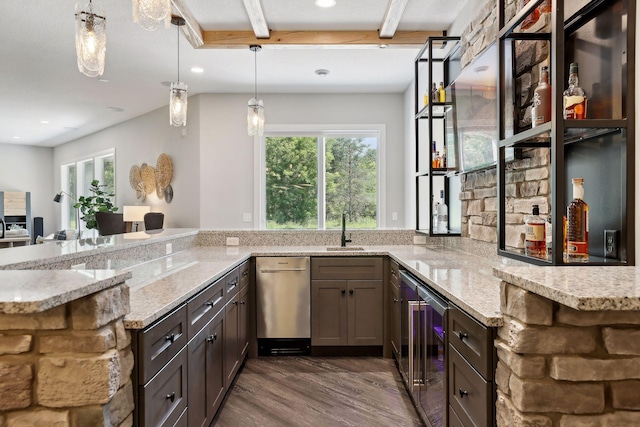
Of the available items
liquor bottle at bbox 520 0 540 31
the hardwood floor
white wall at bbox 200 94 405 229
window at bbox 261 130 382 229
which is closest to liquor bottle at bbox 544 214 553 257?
liquor bottle at bbox 520 0 540 31

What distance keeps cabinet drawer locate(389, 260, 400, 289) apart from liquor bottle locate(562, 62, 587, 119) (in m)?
1.71

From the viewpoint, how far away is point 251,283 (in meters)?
3.45

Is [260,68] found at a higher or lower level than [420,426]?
higher

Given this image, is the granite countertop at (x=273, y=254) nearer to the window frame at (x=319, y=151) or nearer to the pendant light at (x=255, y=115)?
the pendant light at (x=255, y=115)

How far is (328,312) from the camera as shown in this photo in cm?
346

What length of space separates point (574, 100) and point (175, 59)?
3.70 m

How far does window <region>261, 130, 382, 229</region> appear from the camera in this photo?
17.6 ft

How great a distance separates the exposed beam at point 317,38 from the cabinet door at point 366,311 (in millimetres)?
2067

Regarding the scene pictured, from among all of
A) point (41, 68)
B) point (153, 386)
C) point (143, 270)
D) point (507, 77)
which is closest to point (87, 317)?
point (153, 386)

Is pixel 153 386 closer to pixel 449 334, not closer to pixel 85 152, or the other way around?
pixel 449 334

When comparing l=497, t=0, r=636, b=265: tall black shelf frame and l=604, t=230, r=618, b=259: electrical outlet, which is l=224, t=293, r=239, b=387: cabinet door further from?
l=604, t=230, r=618, b=259: electrical outlet

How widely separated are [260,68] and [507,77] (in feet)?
9.33

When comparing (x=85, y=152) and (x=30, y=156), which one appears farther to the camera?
(x=30, y=156)

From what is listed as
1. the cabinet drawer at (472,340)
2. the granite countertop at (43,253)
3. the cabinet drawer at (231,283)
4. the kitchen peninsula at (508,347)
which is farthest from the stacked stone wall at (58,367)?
the cabinet drawer at (231,283)
